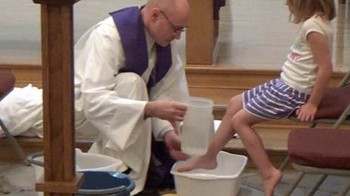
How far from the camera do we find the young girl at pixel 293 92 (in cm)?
320

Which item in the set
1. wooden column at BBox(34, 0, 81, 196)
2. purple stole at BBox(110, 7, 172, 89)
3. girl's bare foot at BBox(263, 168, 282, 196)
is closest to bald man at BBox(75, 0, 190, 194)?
purple stole at BBox(110, 7, 172, 89)

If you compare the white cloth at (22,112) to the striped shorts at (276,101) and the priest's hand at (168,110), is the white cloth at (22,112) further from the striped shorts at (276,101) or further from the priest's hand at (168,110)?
the striped shorts at (276,101)

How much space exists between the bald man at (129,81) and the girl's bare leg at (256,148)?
230 mm

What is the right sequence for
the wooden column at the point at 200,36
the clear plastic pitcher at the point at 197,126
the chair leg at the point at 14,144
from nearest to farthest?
the clear plastic pitcher at the point at 197,126, the chair leg at the point at 14,144, the wooden column at the point at 200,36

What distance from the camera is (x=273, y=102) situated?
332 cm

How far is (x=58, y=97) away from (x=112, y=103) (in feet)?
3.73

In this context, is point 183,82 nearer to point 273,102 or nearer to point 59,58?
point 273,102

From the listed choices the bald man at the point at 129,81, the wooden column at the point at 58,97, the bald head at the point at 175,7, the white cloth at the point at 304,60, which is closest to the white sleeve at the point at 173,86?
the bald man at the point at 129,81

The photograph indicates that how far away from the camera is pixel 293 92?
330 centimetres

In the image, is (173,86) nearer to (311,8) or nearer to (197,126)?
(197,126)

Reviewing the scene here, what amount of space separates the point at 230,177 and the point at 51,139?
1.18m

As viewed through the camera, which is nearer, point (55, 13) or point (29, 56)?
point (55, 13)

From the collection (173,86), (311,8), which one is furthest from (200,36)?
(311,8)

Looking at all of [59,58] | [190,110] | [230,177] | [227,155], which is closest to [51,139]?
[59,58]
